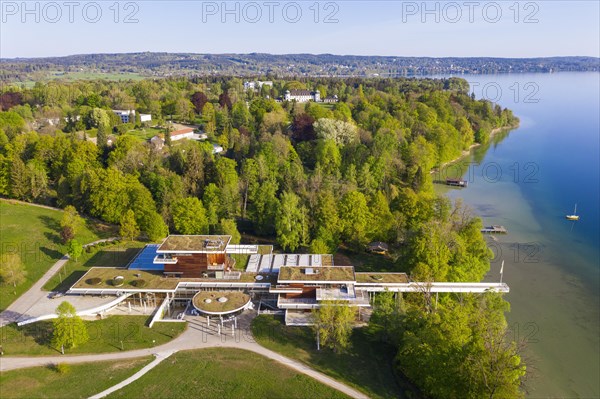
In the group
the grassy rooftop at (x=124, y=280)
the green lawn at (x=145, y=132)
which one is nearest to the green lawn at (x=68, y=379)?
the grassy rooftop at (x=124, y=280)

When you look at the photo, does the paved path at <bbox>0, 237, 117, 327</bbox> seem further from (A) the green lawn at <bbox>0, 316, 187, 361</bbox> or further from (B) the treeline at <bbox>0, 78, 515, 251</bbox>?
(B) the treeline at <bbox>0, 78, 515, 251</bbox>

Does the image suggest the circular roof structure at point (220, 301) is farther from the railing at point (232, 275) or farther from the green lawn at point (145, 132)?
the green lawn at point (145, 132)

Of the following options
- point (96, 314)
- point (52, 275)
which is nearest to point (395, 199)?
point (96, 314)

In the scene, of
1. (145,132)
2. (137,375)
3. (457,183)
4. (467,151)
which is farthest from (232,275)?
(467,151)

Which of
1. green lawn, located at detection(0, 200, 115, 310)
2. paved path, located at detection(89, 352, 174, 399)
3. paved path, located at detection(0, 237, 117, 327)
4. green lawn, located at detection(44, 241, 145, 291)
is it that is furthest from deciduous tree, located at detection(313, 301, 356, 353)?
green lawn, located at detection(0, 200, 115, 310)

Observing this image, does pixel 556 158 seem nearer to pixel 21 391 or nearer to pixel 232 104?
pixel 232 104
